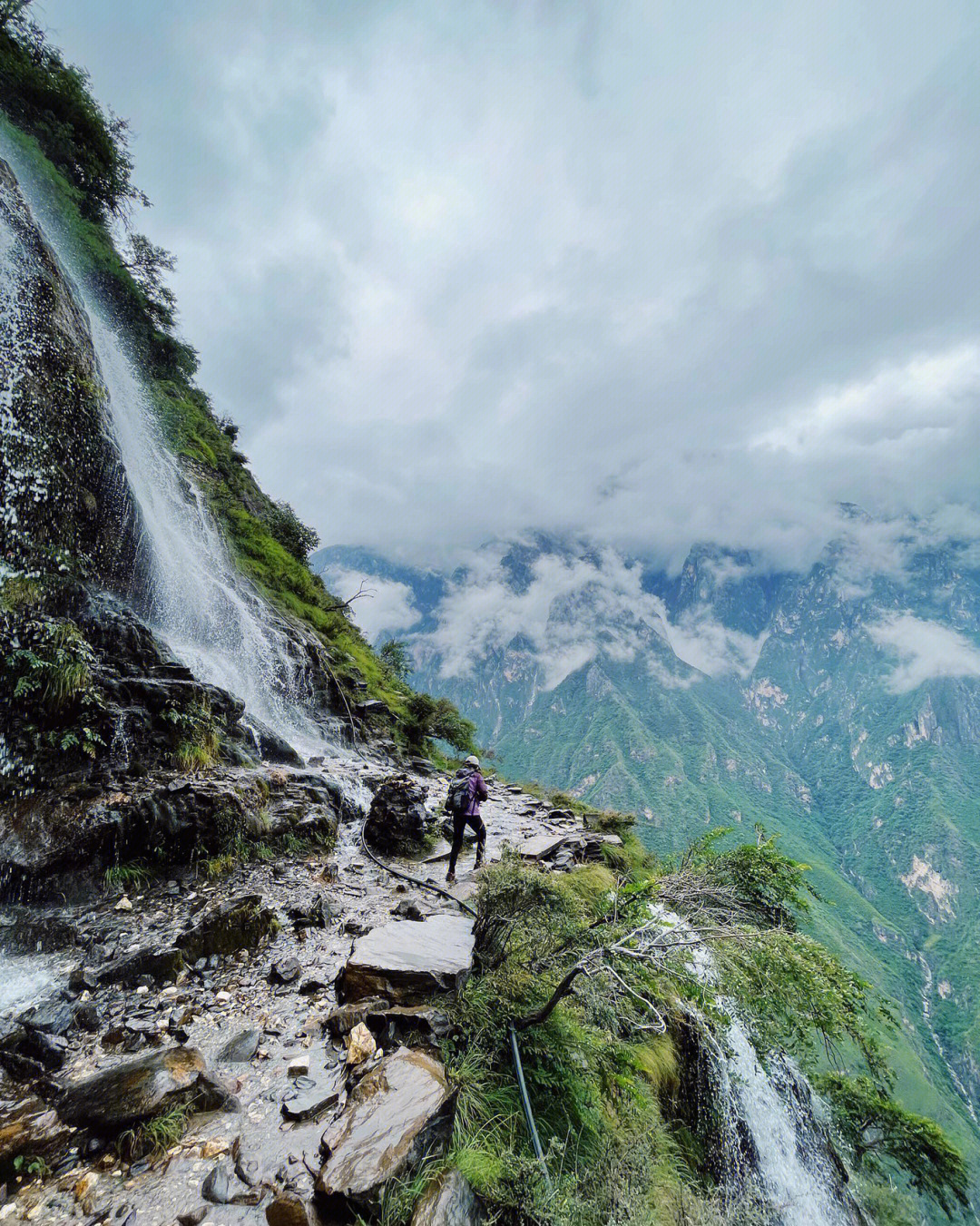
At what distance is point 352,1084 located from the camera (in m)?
4.61

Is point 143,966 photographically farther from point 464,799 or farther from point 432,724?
point 432,724

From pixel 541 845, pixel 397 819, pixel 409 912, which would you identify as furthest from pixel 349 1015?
pixel 541 845

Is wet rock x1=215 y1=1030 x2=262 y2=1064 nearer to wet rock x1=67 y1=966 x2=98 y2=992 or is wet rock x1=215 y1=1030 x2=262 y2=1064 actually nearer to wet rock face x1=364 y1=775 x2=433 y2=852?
wet rock x1=67 y1=966 x2=98 y2=992

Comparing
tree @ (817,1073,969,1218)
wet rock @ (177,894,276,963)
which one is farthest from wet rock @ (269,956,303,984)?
tree @ (817,1073,969,1218)

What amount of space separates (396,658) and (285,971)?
3096 centimetres

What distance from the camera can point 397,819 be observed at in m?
12.0

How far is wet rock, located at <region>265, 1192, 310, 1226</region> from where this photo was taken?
3.36 meters

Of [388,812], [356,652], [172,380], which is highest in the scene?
[172,380]

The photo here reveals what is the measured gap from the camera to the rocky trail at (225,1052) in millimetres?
3592

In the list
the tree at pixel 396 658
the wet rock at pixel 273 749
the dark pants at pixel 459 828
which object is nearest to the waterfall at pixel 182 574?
the wet rock at pixel 273 749

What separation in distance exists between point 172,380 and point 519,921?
1377 inches

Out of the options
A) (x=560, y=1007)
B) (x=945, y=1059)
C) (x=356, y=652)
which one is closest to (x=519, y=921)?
(x=560, y=1007)

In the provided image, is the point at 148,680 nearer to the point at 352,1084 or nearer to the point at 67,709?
the point at 67,709

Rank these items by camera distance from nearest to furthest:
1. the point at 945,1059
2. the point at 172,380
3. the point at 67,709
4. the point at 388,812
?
the point at 67,709, the point at 388,812, the point at 172,380, the point at 945,1059
